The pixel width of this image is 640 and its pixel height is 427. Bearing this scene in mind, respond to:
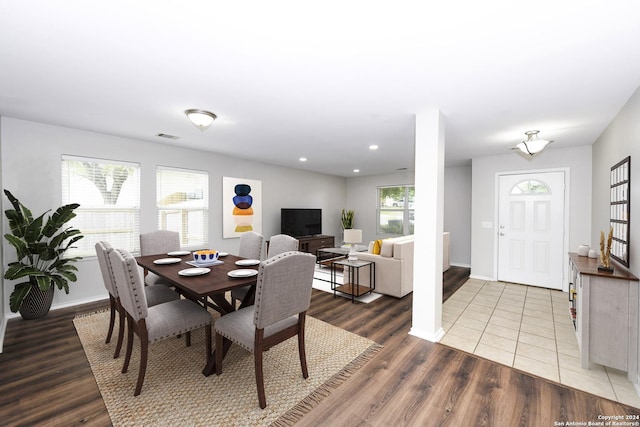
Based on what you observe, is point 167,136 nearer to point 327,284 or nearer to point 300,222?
point 327,284

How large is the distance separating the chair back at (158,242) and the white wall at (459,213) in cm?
579

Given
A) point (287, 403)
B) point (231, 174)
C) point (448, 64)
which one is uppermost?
point (448, 64)

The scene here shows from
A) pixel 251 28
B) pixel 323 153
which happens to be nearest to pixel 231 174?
pixel 323 153

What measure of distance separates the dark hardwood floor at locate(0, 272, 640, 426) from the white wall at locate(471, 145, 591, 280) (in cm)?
316

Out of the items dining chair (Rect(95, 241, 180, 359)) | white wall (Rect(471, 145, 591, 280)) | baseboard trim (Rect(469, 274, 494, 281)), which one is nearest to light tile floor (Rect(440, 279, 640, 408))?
baseboard trim (Rect(469, 274, 494, 281))

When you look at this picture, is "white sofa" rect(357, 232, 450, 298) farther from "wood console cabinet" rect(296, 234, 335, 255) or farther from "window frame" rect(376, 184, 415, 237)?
"window frame" rect(376, 184, 415, 237)

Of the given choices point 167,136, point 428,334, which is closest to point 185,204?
point 167,136

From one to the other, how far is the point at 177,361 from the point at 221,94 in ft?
7.93

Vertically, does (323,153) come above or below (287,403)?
above

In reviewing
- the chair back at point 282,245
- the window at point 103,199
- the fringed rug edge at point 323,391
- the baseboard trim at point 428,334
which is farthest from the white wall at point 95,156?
the baseboard trim at point 428,334

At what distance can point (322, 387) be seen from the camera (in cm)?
205

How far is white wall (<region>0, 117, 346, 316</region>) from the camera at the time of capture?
10.5ft

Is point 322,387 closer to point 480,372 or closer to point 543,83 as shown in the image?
point 480,372

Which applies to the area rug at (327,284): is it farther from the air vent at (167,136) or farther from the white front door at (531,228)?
the air vent at (167,136)
